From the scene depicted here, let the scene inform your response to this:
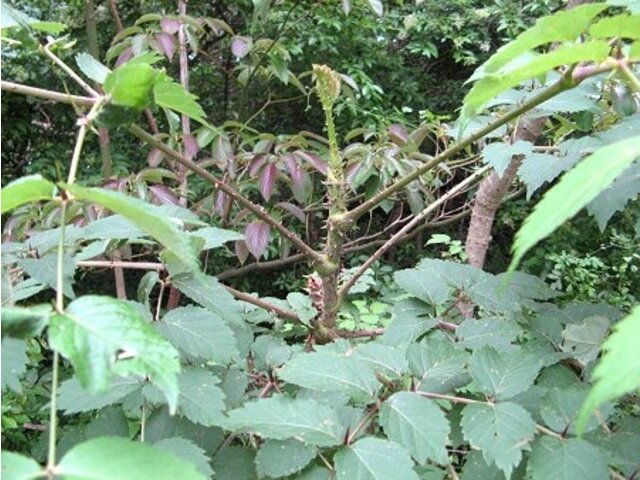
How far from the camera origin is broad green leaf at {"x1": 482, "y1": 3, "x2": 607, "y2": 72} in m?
0.48

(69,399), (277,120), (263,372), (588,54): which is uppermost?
(588,54)

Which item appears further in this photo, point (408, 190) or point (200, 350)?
point (408, 190)

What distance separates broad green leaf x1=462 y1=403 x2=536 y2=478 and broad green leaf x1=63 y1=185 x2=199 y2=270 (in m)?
0.31

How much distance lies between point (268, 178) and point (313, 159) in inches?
4.7

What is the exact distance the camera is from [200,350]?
0.63 metres

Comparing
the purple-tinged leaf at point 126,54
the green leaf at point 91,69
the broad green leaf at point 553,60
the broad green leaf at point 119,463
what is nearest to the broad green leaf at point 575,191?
the broad green leaf at point 553,60

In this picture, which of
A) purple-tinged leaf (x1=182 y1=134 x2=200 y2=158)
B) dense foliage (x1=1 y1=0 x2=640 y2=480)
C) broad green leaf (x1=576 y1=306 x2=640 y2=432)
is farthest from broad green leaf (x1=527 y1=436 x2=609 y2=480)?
purple-tinged leaf (x1=182 y1=134 x2=200 y2=158)

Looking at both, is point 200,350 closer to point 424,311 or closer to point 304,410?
point 304,410

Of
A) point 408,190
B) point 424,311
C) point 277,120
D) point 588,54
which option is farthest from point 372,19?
point 588,54

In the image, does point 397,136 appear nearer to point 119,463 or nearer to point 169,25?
point 169,25

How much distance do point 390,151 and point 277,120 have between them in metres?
2.83

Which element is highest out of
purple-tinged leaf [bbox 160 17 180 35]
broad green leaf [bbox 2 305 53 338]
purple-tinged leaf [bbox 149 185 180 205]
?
purple-tinged leaf [bbox 160 17 180 35]

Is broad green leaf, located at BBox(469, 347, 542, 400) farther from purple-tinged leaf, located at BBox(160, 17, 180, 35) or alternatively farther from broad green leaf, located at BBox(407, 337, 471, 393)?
purple-tinged leaf, located at BBox(160, 17, 180, 35)

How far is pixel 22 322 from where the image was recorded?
35 cm
